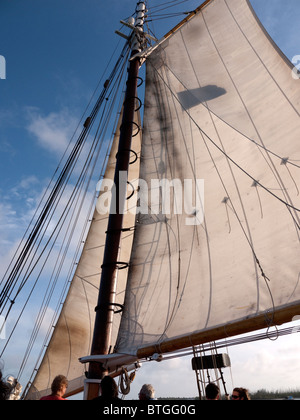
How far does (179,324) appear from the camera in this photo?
5.00 m

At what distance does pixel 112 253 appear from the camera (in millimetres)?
6254

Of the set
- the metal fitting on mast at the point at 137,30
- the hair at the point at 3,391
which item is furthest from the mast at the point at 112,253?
the hair at the point at 3,391

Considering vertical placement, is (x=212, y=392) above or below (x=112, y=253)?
below

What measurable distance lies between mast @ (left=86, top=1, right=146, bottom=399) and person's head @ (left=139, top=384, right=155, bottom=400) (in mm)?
2116

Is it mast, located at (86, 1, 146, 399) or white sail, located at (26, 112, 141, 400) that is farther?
white sail, located at (26, 112, 141, 400)

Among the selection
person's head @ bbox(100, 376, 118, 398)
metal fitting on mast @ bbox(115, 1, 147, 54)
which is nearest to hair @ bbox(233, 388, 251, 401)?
person's head @ bbox(100, 376, 118, 398)

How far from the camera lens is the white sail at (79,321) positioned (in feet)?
21.4

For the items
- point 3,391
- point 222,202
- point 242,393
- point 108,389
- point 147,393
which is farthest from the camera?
point 222,202

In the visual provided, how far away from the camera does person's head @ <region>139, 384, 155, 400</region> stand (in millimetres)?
3127

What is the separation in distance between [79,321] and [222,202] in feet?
13.1

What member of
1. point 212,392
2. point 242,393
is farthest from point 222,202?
point 212,392

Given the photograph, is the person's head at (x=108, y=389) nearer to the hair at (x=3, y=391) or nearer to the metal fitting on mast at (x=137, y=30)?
the hair at (x=3, y=391)

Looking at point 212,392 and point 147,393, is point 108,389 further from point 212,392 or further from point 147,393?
point 212,392

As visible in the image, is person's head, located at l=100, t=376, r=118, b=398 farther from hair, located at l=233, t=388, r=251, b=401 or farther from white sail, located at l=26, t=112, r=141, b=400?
white sail, located at l=26, t=112, r=141, b=400
